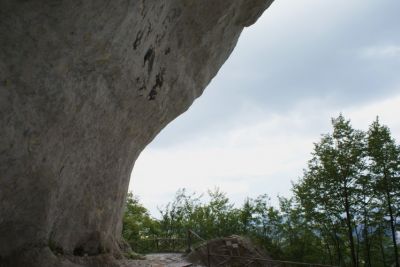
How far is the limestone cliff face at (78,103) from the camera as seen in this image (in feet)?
14.7

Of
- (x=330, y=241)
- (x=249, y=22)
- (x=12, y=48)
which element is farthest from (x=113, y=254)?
(x=330, y=241)

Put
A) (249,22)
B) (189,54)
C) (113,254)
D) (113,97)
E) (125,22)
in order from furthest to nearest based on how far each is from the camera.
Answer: (249,22) < (189,54) < (113,254) < (113,97) < (125,22)

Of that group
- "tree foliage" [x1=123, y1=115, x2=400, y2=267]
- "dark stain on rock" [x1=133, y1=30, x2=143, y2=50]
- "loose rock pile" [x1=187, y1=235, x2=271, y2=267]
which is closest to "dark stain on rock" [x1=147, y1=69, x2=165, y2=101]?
"dark stain on rock" [x1=133, y1=30, x2=143, y2=50]

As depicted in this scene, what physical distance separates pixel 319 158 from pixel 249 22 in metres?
16.4

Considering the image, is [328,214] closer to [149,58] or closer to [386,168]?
[386,168]

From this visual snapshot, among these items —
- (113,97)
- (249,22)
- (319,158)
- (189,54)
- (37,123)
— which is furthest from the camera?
(319,158)

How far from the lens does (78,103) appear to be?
5438mm

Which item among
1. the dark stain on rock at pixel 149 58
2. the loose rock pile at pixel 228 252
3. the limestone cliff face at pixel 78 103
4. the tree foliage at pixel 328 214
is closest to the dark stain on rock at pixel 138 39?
the limestone cliff face at pixel 78 103

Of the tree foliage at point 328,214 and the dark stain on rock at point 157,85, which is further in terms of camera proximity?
the tree foliage at point 328,214

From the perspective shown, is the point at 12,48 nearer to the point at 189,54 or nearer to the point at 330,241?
the point at 189,54

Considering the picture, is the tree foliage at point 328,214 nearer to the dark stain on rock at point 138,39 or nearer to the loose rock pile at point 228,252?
the loose rock pile at point 228,252

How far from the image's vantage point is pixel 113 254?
748 cm

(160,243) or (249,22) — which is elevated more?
(249,22)

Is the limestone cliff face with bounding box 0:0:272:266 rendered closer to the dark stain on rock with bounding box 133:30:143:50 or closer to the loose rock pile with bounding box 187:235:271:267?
the dark stain on rock with bounding box 133:30:143:50
